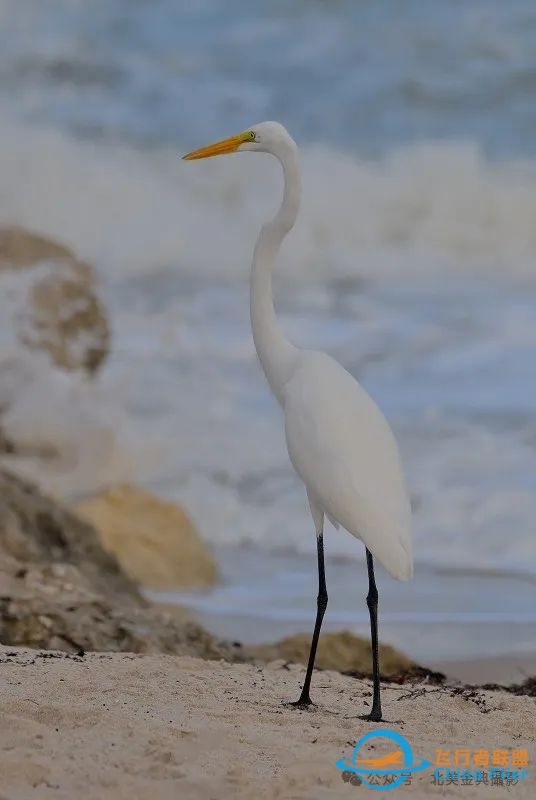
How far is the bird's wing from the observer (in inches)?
137

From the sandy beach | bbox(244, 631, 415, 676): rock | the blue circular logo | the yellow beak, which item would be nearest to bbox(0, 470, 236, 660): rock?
bbox(244, 631, 415, 676): rock

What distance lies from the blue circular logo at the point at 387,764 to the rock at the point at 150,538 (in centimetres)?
450

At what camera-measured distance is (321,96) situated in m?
24.0

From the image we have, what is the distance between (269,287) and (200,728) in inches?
54.2

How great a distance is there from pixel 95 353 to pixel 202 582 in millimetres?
4999

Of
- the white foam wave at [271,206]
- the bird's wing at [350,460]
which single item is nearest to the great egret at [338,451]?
the bird's wing at [350,460]

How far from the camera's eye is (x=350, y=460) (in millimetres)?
3564

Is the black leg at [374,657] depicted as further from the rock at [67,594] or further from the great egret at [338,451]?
the rock at [67,594]

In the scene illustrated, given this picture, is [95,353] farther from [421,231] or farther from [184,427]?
[421,231]

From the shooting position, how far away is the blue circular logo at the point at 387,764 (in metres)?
2.88

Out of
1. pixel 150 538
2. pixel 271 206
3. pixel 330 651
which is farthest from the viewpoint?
pixel 271 206

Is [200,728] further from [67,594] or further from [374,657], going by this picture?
[67,594]

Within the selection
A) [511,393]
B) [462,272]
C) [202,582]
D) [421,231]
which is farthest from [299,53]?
[202,582]

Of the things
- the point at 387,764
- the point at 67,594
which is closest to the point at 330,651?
the point at 67,594
